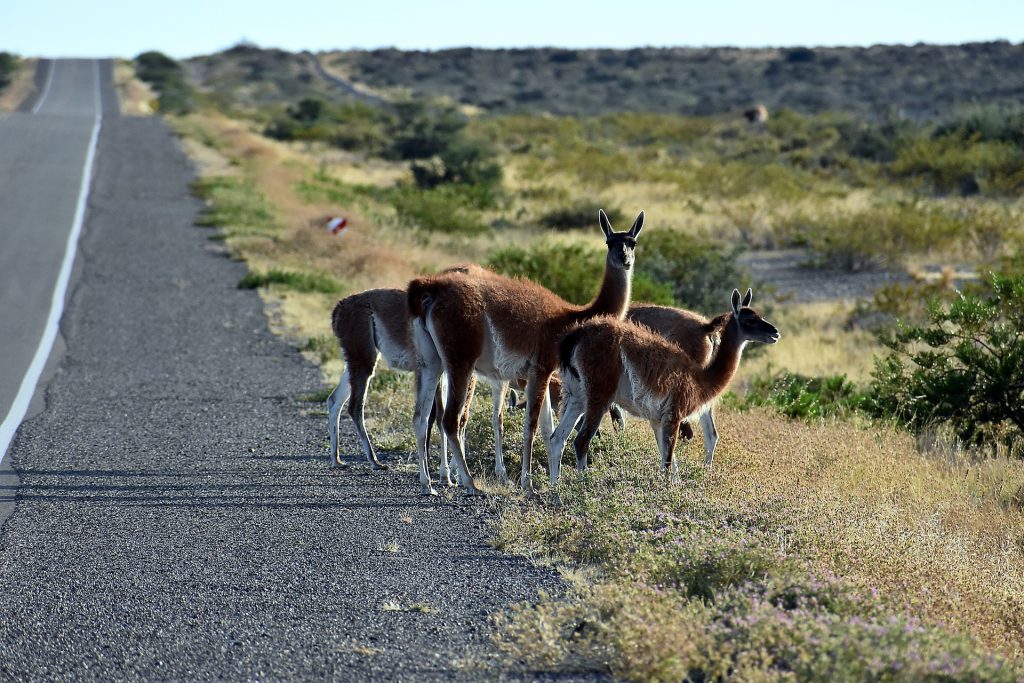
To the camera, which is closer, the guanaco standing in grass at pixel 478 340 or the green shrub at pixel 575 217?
the guanaco standing in grass at pixel 478 340

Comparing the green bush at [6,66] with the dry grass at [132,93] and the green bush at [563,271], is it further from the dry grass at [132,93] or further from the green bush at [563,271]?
the green bush at [563,271]

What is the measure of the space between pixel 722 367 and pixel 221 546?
144 inches

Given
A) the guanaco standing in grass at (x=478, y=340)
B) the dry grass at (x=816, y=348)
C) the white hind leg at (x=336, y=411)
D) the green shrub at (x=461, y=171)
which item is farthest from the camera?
the green shrub at (x=461, y=171)

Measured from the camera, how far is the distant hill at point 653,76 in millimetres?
84250

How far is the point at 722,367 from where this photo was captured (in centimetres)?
863

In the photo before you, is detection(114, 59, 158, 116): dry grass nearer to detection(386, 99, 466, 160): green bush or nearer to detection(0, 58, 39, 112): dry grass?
detection(0, 58, 39, 112): dry grass

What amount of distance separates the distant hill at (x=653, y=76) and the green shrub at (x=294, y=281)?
57060 millimetres

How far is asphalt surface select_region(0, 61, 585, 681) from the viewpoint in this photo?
18.6 ft

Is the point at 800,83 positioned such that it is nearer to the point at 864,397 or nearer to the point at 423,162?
the point at 423,162

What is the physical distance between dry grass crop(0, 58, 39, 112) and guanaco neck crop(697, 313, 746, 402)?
2274 inches

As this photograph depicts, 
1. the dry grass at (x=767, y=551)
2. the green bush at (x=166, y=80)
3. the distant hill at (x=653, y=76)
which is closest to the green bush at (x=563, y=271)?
the dry grass at (x=767, y=551)

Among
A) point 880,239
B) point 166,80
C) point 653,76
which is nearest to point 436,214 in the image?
point 880,239

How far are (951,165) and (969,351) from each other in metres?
25.1

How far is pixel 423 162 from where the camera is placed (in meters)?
39.9
